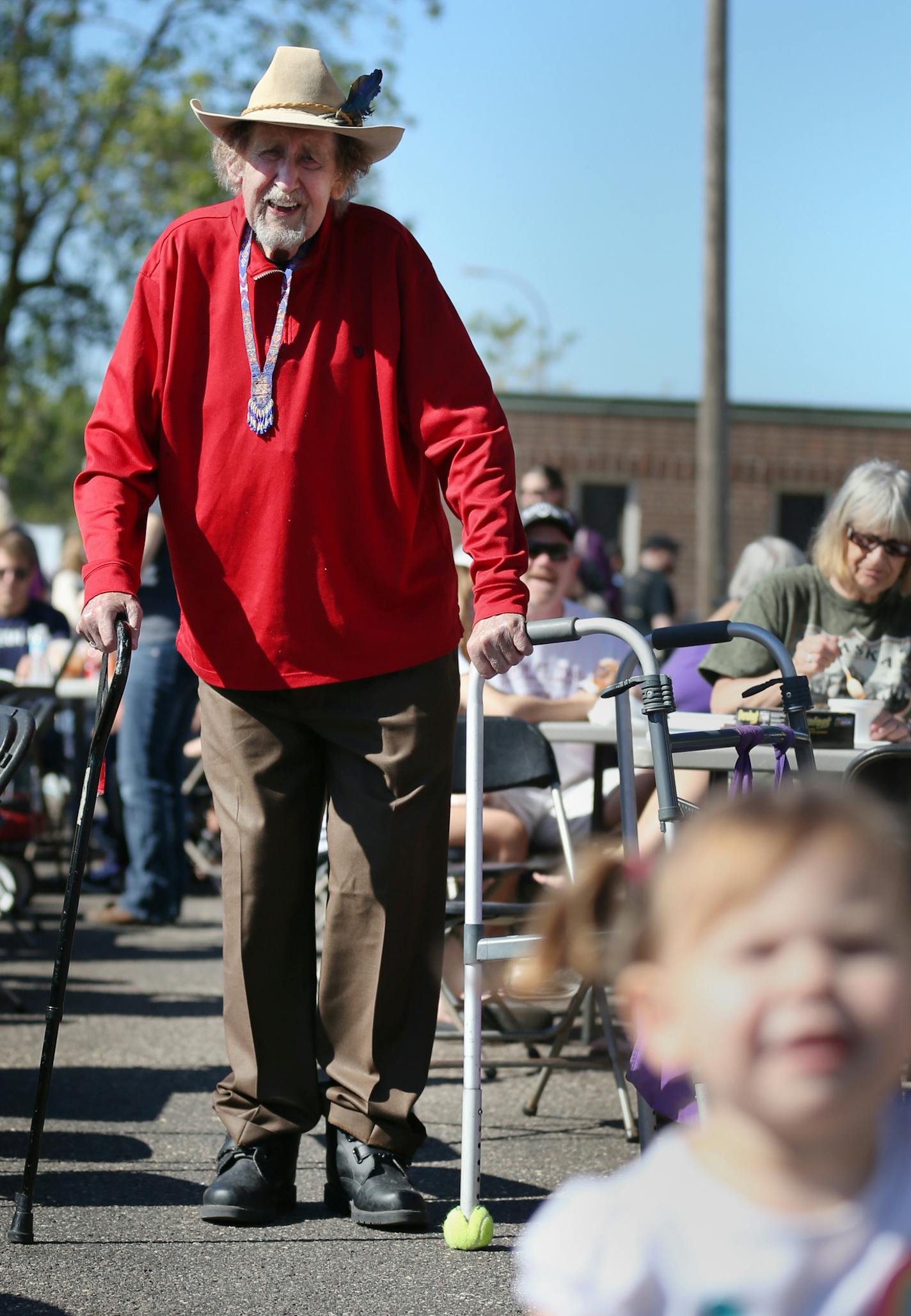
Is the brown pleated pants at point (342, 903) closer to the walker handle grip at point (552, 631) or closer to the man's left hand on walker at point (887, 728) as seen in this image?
the walker handle grip at point (552, 631)

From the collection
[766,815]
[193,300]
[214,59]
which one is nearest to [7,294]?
[214,59]

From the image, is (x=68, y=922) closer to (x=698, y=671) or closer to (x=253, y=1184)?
(x=253, y=1184)

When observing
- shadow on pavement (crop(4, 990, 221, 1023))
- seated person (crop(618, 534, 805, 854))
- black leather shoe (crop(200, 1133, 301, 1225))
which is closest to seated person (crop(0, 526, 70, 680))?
shadow on pavement (crop(4, 990, 221, 1023))

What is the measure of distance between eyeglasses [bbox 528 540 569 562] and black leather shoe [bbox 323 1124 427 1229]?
299 centimetres

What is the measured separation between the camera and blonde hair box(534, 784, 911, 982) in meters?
1.40

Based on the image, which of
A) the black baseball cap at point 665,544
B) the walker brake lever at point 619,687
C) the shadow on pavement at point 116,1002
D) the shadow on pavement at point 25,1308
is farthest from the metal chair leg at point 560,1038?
the black baseball cap at point 665,544

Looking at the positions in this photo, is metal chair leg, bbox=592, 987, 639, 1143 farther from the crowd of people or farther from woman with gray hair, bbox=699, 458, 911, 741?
woman with gray hair, bbox=699, 458, 911, 741

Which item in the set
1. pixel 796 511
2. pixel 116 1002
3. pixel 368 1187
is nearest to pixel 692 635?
pixel 368 1187

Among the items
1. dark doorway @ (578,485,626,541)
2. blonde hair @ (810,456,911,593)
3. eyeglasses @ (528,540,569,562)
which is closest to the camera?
blonde hair @ (810,456,911,593)

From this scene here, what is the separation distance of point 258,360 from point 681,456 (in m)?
27.0

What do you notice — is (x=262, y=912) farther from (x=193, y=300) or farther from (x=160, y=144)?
(x=160, y=144)

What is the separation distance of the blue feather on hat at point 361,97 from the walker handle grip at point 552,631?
3.77ft

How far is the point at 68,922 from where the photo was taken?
327 cm

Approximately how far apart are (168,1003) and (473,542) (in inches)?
127
